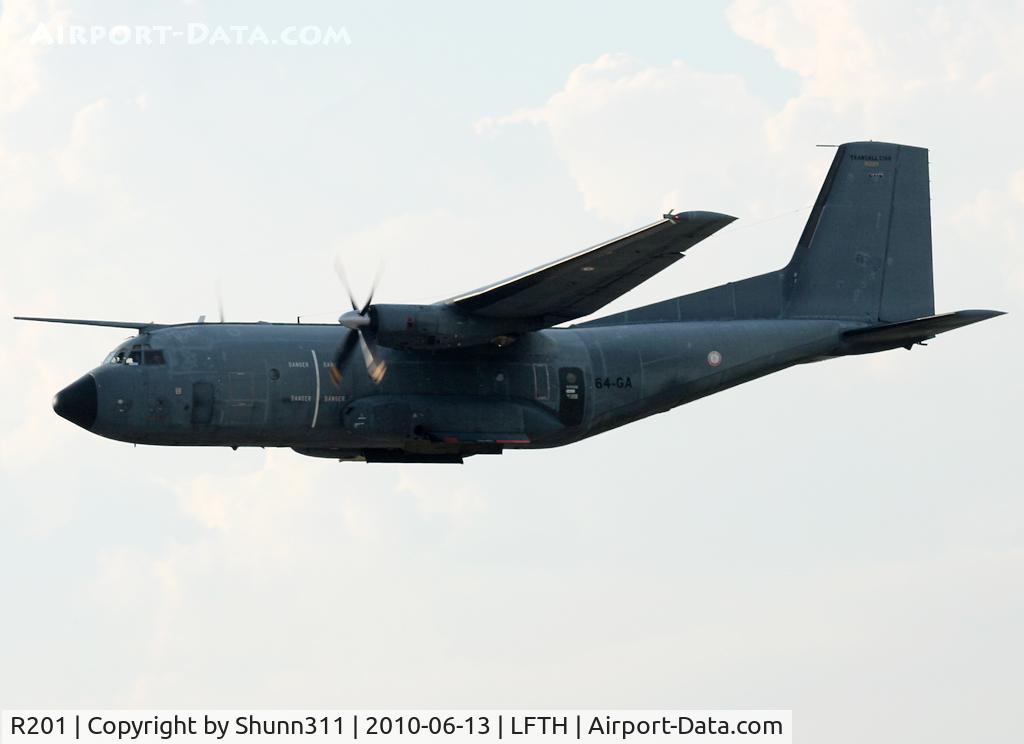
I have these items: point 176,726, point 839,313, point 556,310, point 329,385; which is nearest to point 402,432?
point 329,385

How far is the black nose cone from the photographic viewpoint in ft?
90.1

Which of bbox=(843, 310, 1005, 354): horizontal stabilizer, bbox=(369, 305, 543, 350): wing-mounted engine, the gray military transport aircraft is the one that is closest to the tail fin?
the gray military transport aircraft

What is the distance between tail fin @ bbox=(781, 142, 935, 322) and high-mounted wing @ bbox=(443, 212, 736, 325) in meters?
5.83

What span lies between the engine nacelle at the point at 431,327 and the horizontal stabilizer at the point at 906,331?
7.19m

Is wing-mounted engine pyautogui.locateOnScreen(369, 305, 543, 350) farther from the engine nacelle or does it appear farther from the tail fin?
the tail fin

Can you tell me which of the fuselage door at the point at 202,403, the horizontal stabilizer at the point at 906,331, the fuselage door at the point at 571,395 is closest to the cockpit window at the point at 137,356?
the fuselage door at the point at 202,403

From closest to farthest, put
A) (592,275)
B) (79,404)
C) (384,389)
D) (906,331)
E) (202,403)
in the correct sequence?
(79,404), (592,275), (202,403), (384,389), (906,331)

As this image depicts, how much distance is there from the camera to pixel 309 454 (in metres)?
30.1

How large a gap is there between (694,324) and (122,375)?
33.8 feet

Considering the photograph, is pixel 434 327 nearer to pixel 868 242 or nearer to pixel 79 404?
pixel 79 404

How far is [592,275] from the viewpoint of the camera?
2761 cm

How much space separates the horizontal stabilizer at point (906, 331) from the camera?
30.8 metres

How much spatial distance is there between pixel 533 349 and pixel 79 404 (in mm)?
7473

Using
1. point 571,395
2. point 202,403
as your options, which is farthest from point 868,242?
point 202,403
